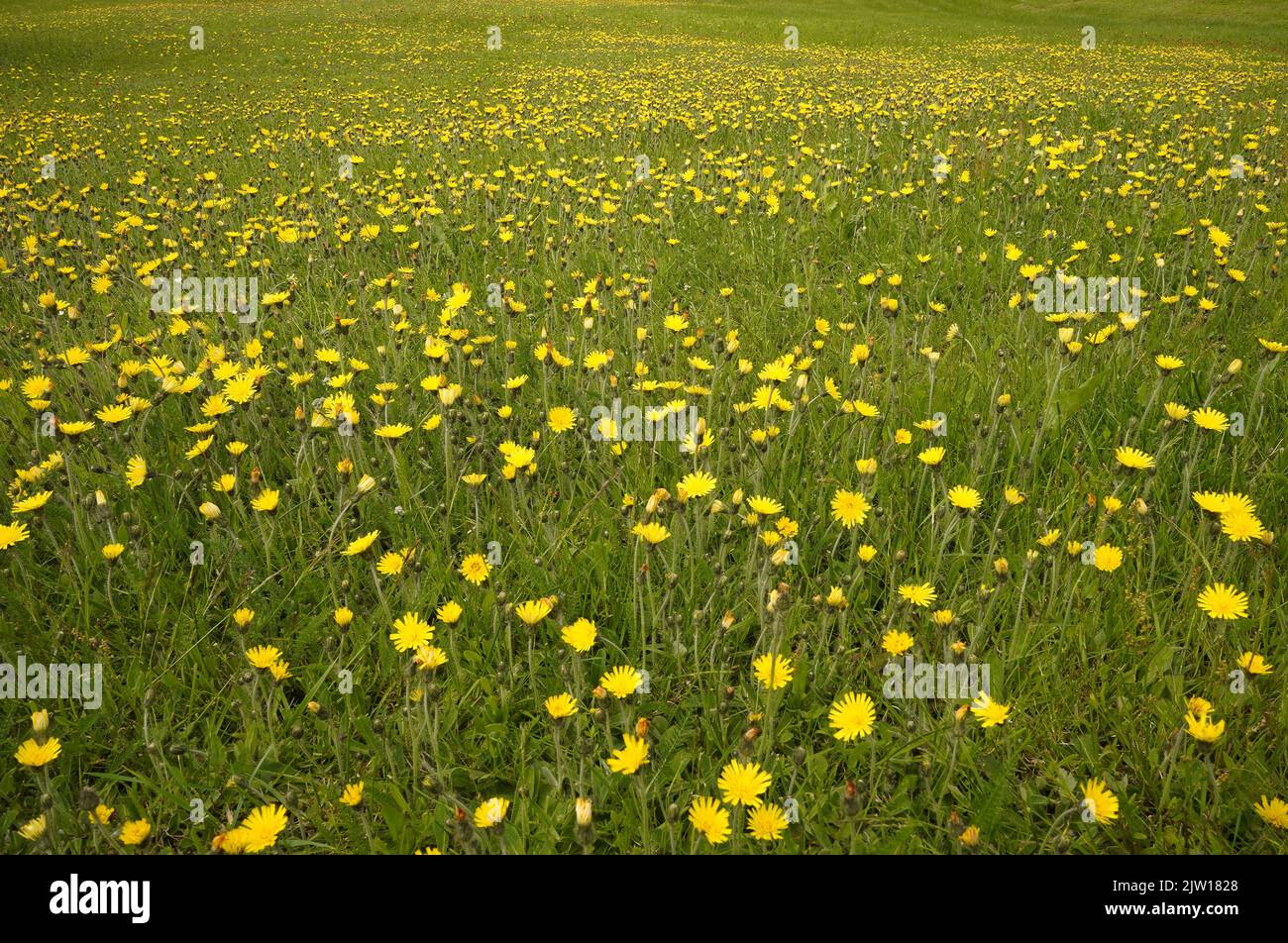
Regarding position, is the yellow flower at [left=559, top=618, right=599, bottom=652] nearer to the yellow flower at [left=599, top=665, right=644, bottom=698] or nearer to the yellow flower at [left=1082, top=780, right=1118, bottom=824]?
the yellow flower at [left=599, top=665, right=644, bottom=698]

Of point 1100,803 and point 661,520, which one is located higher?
point 661,520

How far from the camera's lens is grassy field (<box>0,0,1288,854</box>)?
1.90 meters

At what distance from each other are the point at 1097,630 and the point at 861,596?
0.70 metres

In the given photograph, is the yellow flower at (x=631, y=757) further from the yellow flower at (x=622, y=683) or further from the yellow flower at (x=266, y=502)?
the yellow flower at (x=266, y=502)

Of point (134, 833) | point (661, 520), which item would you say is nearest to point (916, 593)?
point (661, 520)

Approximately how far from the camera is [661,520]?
2.91m

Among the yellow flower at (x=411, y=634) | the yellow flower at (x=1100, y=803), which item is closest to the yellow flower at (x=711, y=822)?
Answer: the yellow flower at (x=1100, y=803)

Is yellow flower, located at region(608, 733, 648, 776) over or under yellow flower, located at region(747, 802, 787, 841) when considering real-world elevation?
over

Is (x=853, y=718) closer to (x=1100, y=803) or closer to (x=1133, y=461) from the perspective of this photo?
(x=1100, y=803)

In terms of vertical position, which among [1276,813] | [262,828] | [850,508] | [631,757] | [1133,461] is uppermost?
[1133,461]

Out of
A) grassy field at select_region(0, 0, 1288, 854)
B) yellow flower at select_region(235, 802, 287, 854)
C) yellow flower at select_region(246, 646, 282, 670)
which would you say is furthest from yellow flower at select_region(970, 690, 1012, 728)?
yellow flower at select_region(246, 646, 282, 670)

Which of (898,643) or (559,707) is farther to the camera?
(898,643)
